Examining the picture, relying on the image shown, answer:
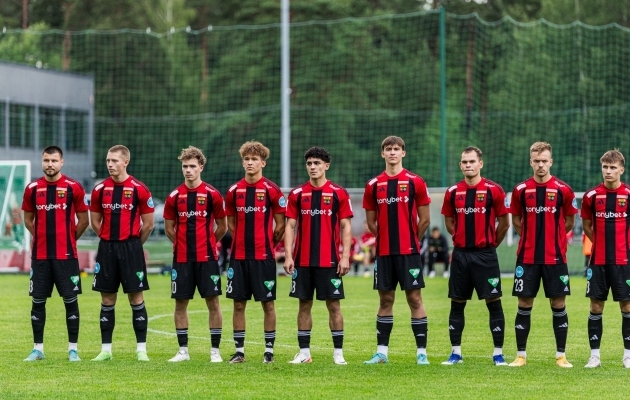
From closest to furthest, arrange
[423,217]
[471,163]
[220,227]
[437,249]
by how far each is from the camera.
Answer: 1. [471,163]
2. [423,217]
3. [220,227]
4. [437,249]

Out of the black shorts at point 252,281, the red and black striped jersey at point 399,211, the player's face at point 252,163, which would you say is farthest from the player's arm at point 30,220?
the red and black striped jersey at point 399,211

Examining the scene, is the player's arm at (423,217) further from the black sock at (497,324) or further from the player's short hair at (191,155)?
the player's short hair at (191,155)

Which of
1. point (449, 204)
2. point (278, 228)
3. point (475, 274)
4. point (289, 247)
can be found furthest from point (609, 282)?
point (278, 228)

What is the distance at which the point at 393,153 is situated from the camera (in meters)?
11.7

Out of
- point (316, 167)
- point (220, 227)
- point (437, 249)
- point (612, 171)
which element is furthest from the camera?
point (437, 249)

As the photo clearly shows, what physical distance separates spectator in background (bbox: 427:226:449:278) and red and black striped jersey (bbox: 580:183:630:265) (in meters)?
18.1

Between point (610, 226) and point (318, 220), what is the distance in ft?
9.65

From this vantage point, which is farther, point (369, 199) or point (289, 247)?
point (369, 199)

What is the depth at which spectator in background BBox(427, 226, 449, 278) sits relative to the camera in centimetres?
2995

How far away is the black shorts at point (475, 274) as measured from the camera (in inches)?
461

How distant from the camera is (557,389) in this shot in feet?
33.1

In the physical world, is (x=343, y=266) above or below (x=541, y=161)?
below

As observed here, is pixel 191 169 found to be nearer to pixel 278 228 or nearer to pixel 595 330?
pixel 278 228

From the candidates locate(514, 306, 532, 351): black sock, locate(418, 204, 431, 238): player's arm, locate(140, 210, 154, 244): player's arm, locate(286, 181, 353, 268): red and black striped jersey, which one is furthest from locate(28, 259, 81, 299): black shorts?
locate(514, 306, 532, 351): black sock
